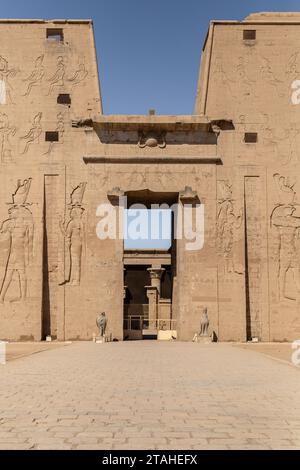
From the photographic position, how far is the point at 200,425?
16.7 ft

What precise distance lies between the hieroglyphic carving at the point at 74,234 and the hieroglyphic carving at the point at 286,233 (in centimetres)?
704

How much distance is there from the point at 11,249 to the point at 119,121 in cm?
609


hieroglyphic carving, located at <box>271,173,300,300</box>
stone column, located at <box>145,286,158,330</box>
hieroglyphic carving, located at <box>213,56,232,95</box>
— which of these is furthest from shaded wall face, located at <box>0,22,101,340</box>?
stone column, located at <box>145,286,158,330</box>

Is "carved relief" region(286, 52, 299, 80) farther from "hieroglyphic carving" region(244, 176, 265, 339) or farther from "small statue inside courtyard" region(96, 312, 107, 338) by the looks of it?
"small statue inside courtyard" region(96, 312, 107, 338)

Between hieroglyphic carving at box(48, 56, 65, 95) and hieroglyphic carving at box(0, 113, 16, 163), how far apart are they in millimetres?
1962

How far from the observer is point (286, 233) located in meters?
20.4

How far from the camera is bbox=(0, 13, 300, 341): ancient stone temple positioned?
19.8 metres

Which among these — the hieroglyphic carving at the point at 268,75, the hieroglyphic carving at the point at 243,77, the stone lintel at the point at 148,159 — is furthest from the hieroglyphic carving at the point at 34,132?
the hieroglyphic carving at the point at 268,75

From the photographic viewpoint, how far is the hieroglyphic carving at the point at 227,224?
20.0m

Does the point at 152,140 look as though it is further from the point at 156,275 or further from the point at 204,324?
the point at 156,275

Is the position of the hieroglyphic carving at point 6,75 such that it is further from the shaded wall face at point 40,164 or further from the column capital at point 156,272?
the column capital at point 156,272

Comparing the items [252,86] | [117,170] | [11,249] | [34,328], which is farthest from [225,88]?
[34,328]

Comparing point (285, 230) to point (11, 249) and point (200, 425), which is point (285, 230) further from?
point (200, 425)

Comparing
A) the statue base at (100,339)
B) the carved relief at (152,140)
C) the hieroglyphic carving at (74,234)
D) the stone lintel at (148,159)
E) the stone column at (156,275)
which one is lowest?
the statue base at (100,339)
